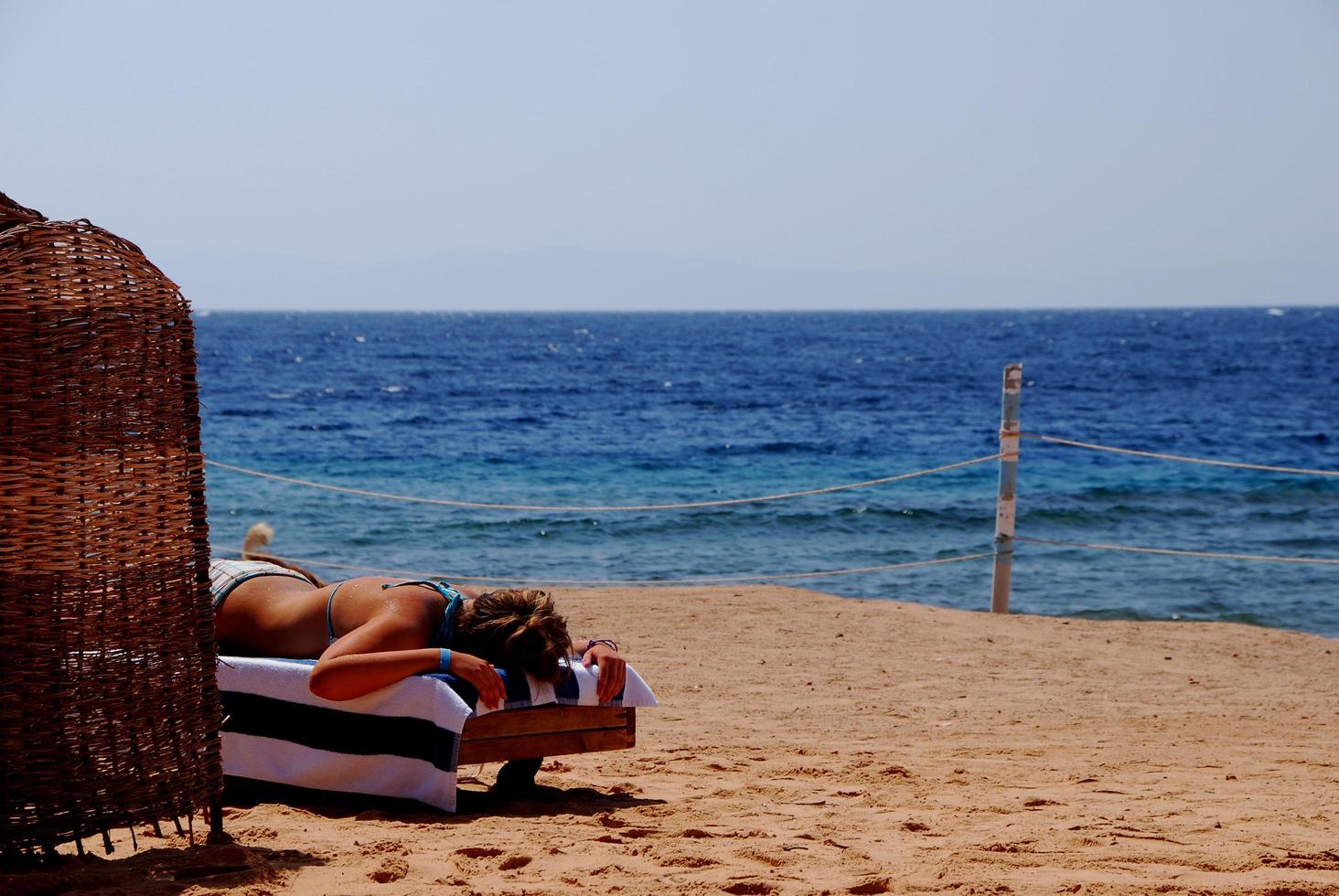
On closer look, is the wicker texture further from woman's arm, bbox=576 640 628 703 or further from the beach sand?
woman's arm, bbox=576 640 628 703

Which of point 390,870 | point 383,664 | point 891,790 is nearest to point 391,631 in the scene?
point 383,664

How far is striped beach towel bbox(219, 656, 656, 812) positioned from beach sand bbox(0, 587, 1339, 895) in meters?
0.12

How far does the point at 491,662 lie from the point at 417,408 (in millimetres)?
29380

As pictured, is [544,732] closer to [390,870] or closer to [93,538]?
[390,870]

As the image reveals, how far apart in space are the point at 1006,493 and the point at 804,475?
41.0 ft

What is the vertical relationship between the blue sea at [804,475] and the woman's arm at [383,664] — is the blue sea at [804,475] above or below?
below

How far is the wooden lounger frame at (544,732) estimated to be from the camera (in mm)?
4180

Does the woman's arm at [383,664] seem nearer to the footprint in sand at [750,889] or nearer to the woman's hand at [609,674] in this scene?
the woman's hand at [609,674]

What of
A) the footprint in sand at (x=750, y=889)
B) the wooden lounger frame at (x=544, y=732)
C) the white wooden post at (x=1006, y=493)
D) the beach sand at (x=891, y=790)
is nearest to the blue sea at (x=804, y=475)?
the white wooden post at (x=1006, y=493)

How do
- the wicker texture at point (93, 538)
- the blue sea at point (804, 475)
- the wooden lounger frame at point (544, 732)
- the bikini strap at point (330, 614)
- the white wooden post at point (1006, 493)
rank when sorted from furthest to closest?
the blue sea at point (804, 475)
the white wooden post at point (1006, 493)
the bikini strap at point (330, 614)
the wooden lounger frame at point (544, 732)
the wicker texture at point (93, 538)

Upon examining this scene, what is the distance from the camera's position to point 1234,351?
6456cm

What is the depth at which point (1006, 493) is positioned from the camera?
28.6 ft

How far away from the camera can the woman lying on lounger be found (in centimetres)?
402

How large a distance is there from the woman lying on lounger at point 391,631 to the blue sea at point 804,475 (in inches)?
291
